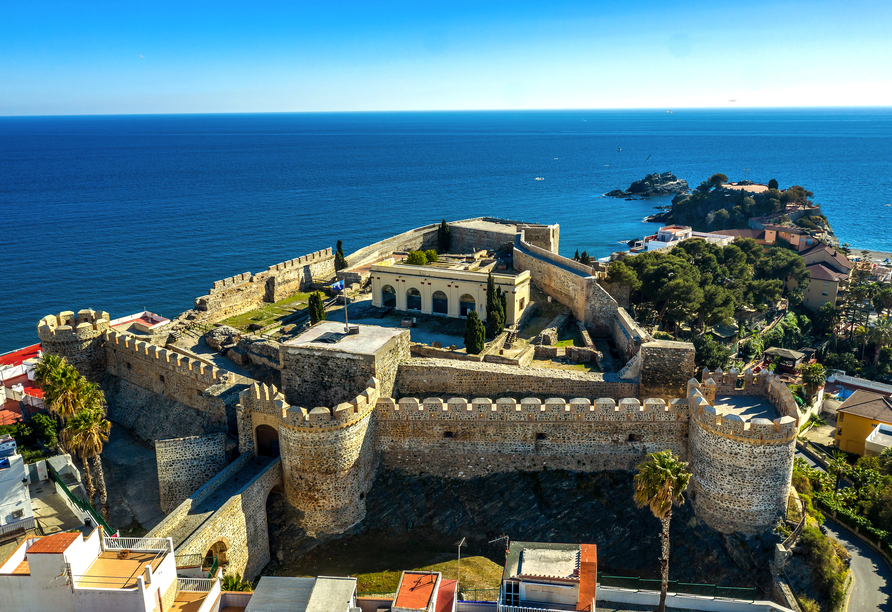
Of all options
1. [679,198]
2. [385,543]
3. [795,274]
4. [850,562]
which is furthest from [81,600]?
[679,198]

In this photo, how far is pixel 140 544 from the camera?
736 inches

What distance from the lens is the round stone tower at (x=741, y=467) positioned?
23.5m

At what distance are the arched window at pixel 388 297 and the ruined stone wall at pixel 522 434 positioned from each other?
19.4m

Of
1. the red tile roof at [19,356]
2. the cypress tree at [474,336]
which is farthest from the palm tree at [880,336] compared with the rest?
the red tile roof at [19,356]

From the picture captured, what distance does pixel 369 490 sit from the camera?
26.5 metres

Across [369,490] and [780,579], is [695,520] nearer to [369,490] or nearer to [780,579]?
[780,579]

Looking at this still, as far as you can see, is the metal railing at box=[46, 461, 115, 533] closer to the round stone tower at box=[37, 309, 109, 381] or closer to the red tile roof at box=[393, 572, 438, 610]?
the round stone tower at box=[37, 309, 109, 381]

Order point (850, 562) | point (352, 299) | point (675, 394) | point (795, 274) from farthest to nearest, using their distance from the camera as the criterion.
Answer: point (795, 274), point (352, 299), point (675, 394), point (850, 562)

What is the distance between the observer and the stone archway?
89.8 ft

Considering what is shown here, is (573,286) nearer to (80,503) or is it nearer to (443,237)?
(443,237)

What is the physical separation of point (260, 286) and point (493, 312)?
18257 mm

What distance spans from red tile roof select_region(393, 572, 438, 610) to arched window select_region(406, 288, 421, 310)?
90.5 feet

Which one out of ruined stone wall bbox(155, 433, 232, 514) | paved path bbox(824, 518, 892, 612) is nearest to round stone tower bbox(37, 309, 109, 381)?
ruined stone wall bbox(155, 433, 232, 514)

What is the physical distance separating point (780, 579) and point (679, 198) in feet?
381
